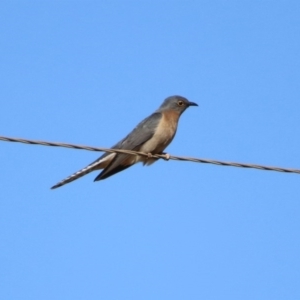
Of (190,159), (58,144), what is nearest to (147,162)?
(190,159)

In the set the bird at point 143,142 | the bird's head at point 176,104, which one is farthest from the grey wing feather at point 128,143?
the bird's head at point 176,104

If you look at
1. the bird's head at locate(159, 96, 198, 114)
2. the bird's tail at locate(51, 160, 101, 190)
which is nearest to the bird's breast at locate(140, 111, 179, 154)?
the bird's head at locate(159, 96, 198, 114)

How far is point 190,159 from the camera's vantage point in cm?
776

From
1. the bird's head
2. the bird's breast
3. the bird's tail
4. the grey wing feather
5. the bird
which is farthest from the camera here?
the bird's head

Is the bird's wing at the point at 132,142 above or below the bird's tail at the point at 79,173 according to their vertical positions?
above

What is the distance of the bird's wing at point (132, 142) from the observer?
1148 centimetres

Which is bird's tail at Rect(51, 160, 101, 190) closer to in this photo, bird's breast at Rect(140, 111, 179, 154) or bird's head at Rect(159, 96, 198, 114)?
bird's breast at Rect(140, 111, 179, 154)

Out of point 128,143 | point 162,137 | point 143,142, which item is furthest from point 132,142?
point 162,137

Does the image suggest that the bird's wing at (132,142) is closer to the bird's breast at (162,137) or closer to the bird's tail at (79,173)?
the bird's breast at (162,137)

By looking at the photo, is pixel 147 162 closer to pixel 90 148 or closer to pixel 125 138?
pixel 125 138

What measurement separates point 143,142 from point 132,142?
20 centimetres

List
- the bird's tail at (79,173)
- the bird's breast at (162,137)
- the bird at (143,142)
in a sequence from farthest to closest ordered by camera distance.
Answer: the bird's breast at (162,137), the bird at (143,142), the bird's tail at (79,173)

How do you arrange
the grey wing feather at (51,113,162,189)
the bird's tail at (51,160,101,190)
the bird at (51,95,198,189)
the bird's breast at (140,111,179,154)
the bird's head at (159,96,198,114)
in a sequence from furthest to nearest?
1. the bird's head at (159,96,198,114)
2. the bird's breast at (140,111,179,154)
3. the bird at (51,95,198,189)
4. the grey wing feather at (51,113,162,189)
5. the bird's tail at (51,160,101,190)

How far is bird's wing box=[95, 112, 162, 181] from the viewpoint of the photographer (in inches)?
452
